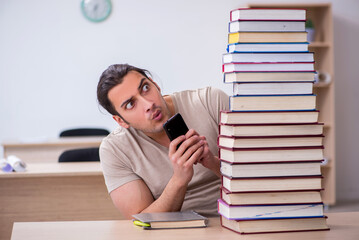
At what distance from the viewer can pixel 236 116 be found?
3.84ft

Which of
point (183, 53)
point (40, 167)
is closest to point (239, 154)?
point (40, 167)

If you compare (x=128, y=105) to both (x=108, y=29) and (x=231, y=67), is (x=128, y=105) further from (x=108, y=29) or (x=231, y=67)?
(x=108, y=29)

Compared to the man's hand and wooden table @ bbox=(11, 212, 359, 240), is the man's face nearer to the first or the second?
the man's hand

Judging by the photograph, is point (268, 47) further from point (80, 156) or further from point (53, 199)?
point (80, 156)

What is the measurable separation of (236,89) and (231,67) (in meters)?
0.06

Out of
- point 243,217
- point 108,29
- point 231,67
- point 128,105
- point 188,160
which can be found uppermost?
point 108,29

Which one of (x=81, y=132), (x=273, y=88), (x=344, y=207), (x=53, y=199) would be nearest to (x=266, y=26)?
(x=273, y=88)

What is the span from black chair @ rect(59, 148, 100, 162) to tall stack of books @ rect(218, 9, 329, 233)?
174 centimetres

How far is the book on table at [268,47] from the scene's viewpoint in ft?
3.84

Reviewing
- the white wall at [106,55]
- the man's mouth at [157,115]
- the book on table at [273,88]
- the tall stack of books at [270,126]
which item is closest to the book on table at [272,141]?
the tall stack of books at [270,126]

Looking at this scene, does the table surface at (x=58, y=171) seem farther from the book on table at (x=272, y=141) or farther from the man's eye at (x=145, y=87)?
the book on table at (x=272, y=141)

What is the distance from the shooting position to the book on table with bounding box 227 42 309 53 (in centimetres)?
117

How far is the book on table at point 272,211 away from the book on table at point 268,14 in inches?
18.3

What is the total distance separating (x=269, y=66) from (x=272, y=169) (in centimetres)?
26
